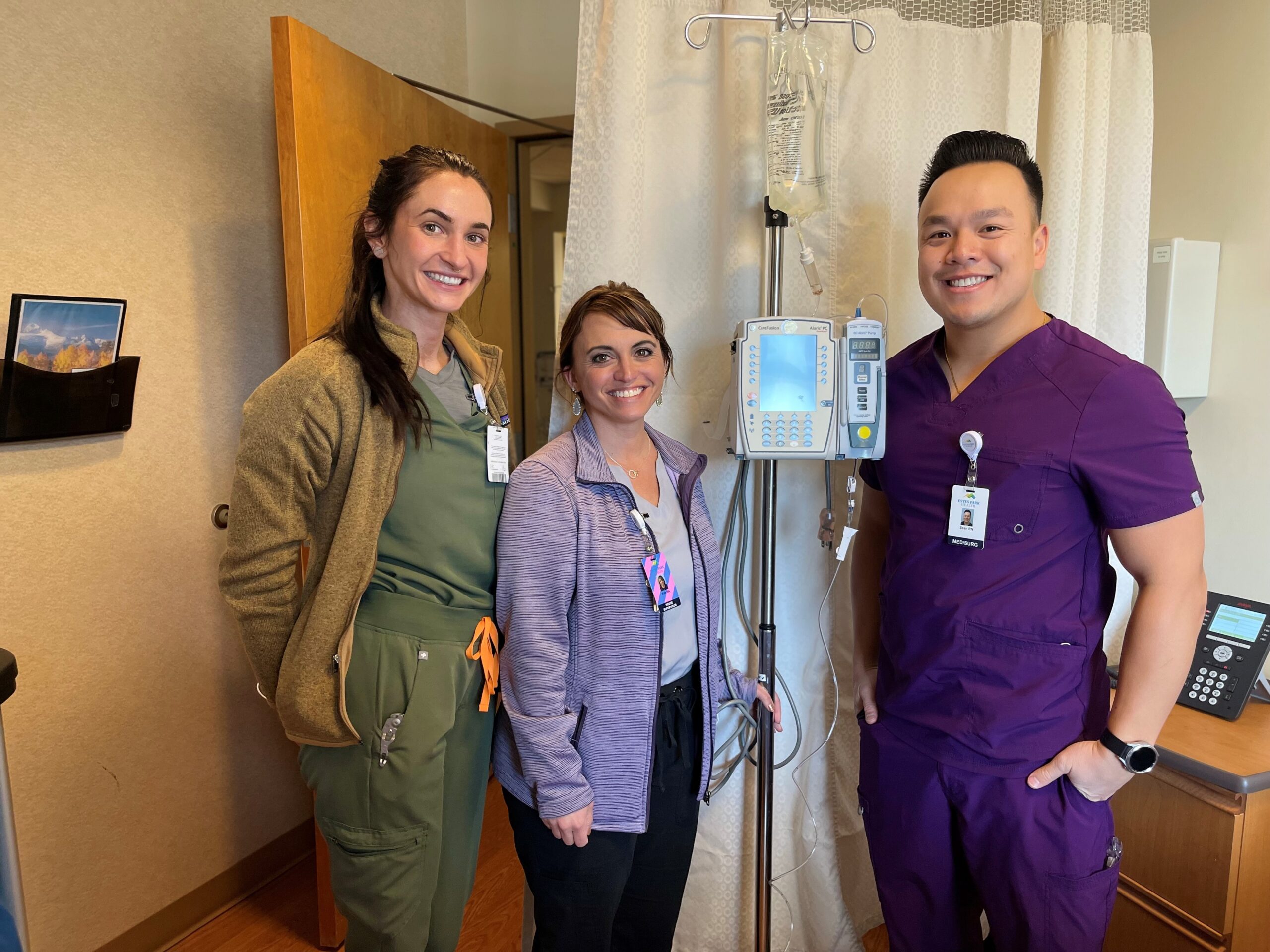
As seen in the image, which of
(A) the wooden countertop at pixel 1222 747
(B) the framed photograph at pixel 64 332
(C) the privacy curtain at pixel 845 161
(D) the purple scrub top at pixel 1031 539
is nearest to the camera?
(D) the purple scrub top at pixel 1031 539

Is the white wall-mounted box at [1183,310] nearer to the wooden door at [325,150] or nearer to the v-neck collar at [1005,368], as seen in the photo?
the v-neck collar at [1005,368]

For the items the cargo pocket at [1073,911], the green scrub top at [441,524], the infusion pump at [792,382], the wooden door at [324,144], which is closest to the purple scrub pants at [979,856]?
the cargo pocket at [1073,911]

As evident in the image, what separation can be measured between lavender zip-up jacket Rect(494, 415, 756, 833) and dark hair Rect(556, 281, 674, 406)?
6.6 inches

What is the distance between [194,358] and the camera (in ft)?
6.09

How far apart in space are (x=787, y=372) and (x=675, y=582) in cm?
41

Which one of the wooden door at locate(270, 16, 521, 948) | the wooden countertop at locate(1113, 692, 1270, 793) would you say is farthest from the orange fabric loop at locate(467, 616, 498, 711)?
the wooden countertop at locate(1113, 692, 1270, 793)

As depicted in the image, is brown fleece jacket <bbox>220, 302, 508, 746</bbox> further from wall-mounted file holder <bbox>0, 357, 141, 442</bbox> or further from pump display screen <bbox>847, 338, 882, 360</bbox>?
pump display screen <bbox>847, 338, 882, 360</bbox>

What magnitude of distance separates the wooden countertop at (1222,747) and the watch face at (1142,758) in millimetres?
324

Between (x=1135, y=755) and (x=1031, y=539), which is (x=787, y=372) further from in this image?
(x=1135, y=755)

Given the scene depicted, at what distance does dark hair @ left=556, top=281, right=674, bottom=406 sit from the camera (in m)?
1.28

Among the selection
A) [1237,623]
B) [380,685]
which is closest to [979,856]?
[1237,623]

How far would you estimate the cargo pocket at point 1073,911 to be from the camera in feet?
3.84

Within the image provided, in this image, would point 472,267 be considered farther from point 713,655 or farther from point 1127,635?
point 1127,635

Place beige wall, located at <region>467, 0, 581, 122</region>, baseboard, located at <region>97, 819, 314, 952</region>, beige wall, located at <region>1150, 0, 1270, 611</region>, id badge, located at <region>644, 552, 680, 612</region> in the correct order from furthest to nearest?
beige wall, located at <region>467, 0, 581, 122</region>, baseboard, located at <region>97, 819, 314, 952</region>, beige wall, located at <region>1150, 0, 1270, 611</region>, id badge, located at <region>644, 552, 680, 612</region>
